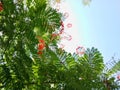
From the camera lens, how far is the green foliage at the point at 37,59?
15.6ft

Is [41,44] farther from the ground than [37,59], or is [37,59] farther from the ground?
[41,44]

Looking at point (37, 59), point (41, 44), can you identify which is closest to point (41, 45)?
point (41, 44)

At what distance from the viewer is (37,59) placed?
4797 mm

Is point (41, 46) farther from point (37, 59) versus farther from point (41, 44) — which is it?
point (37, 59)

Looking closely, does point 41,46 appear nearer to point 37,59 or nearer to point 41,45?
point 41,45

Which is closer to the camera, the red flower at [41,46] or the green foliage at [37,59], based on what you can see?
the green foliage at [37,59]

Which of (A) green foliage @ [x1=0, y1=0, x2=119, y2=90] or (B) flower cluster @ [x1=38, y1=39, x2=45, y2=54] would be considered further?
(B) flower cluster @ [x1=38, y1=39, x2=45, y2=54]

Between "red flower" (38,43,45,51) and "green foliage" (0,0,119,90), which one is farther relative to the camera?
"red flower" (38,43,45,51)

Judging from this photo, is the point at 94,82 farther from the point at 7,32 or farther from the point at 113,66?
the point at 7,32

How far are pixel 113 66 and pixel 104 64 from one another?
23 centimetres

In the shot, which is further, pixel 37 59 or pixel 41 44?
pixel 41 44

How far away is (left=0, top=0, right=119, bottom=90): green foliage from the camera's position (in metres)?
4.75

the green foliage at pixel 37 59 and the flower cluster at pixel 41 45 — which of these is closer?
the green foliage at pixel 37 59

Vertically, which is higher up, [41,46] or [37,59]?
[41,46]
